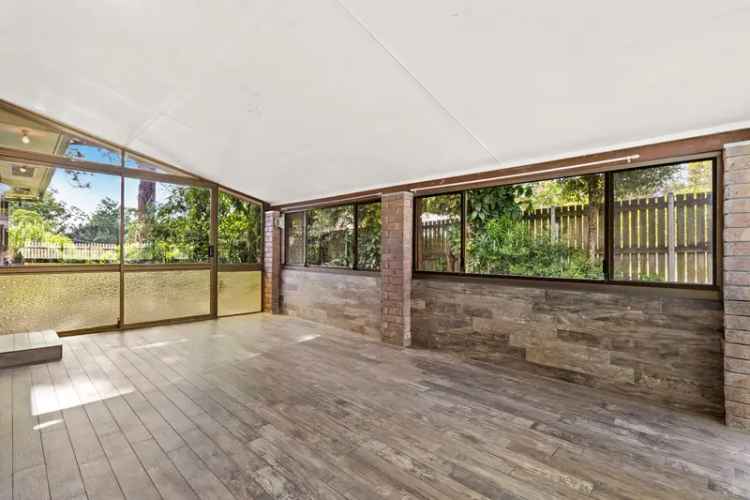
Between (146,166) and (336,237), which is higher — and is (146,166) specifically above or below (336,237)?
above

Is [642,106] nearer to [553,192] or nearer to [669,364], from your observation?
[553,192]

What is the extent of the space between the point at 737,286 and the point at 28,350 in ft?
21.4

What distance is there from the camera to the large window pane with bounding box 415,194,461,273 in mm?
4559

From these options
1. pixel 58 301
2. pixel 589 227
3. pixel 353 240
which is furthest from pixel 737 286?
pixel 58 301

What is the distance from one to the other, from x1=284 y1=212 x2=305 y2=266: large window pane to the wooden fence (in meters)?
4.23

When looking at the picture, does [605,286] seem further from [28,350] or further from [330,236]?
[28,350]

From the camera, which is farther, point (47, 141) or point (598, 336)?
point (47, 141)

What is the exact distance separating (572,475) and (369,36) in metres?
2.87

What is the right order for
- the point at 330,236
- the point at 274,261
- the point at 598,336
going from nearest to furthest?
the point at 598,336, the point at 330,236, the point at 274,261

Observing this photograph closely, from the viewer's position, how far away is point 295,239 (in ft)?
22.7

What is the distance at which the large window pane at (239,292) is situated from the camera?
22.0 ft

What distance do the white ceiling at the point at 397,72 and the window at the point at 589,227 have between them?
40 cm

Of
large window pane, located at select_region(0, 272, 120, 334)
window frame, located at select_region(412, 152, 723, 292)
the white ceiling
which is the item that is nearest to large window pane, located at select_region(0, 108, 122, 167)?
the white ceiling

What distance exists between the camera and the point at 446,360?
4176 mm
